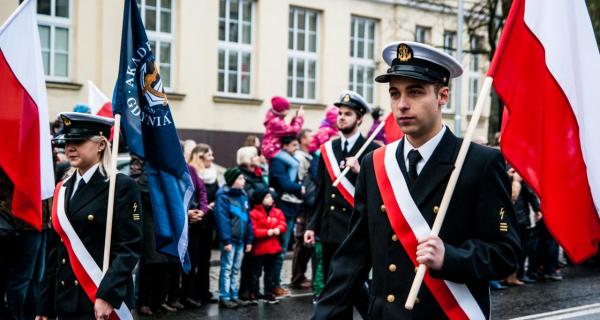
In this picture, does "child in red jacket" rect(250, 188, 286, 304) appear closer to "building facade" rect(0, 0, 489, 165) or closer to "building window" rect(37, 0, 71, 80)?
"building facade" rect(0, 0, 489, 165)

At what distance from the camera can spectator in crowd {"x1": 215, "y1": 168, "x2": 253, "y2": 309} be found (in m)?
9.17

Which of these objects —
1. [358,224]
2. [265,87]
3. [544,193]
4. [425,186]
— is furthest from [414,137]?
[265,87]

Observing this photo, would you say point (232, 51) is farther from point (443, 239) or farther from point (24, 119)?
point (443, 239)

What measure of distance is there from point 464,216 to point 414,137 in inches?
15.7

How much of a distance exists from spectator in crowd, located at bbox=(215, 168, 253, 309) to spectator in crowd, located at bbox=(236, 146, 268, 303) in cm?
25

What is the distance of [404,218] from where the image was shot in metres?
3.40

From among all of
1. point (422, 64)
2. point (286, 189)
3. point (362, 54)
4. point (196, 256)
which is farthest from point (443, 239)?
point (362, 54)

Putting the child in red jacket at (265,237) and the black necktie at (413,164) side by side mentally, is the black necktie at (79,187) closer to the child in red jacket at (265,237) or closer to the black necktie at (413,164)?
the black necktie at (413,164)

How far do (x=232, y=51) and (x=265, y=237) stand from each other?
11512mm

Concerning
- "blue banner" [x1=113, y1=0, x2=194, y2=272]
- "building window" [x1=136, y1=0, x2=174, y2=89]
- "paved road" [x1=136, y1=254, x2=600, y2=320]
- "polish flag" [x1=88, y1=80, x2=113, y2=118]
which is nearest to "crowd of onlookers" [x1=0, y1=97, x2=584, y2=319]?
"paved road" [x1=136, y1=254, x2=600, y2=320]

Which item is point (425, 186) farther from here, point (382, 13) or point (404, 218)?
point (382, 13)

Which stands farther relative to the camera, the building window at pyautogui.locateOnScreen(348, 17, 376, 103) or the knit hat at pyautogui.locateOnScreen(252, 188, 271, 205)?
the building window at pyautogui.locateOnScreen(348, 17, 376, 103)

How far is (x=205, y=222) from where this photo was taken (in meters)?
9.38

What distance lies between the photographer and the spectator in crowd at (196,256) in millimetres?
9156
